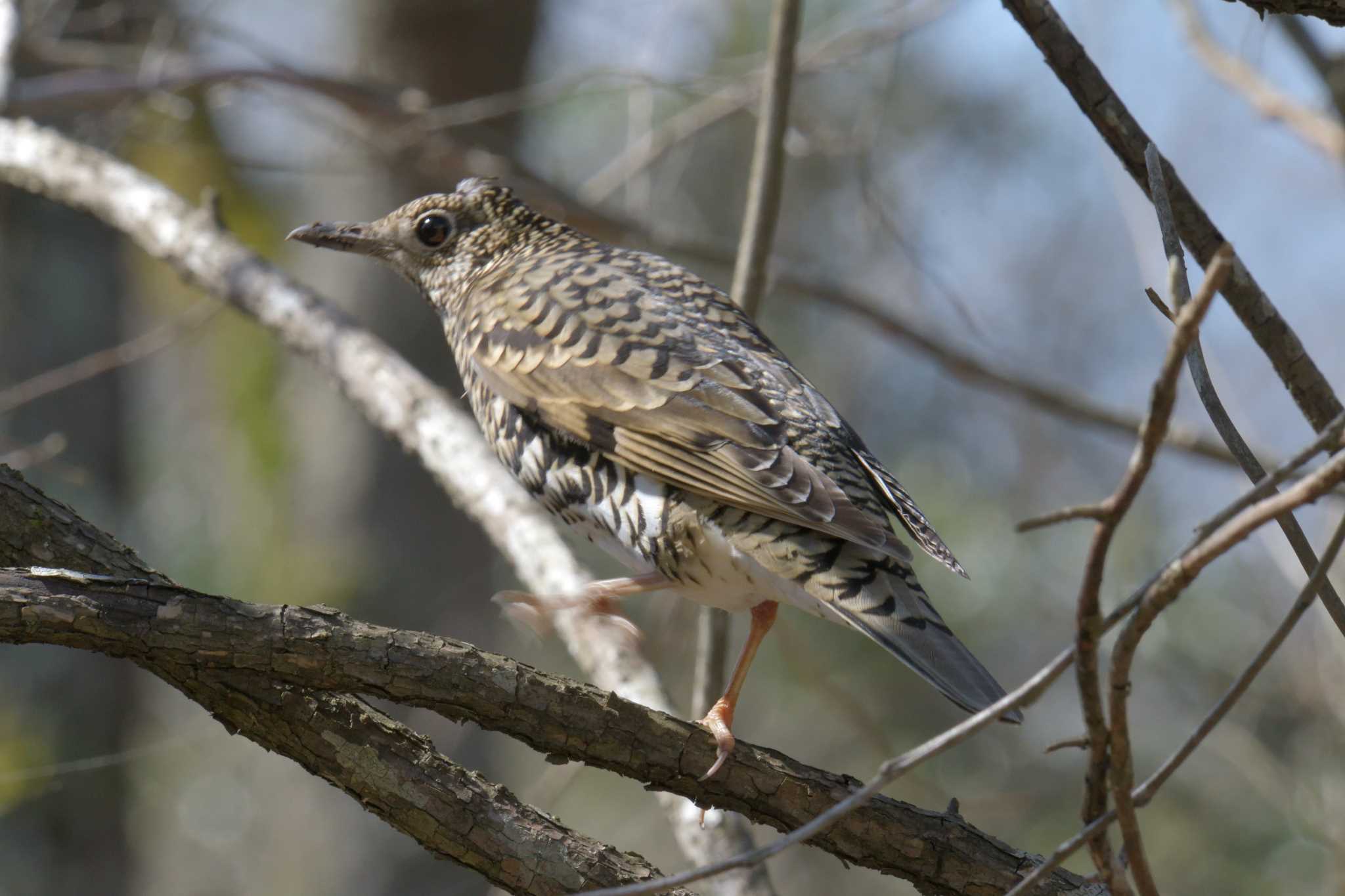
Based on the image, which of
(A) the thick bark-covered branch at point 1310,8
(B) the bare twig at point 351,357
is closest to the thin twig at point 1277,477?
(A) the thick bark-covered branch at point 1310,8

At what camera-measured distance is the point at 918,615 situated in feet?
8.42

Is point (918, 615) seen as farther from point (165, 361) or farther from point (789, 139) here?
point (165, 361)

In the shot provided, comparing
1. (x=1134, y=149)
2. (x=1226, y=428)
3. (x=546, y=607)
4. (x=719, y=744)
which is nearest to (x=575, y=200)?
(x=546, y=607)

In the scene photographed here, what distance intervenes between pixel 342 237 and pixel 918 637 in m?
2.61

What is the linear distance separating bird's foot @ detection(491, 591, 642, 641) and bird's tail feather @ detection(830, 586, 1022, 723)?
935 mm

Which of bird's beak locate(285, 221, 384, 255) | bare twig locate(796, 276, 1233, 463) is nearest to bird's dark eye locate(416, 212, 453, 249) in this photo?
bird's beak locate(285, 221, 384, 255)

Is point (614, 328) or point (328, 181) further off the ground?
point (328, 181)

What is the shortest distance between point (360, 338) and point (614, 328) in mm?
1381

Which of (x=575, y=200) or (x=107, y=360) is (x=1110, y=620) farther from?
(x=107, y=360)

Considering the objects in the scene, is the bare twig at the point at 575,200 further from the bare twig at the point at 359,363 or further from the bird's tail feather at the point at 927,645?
the bird's tail feather at the point at 927,645

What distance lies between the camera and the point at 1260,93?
4.56 m

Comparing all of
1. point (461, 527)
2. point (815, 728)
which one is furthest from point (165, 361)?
point (815, 728)

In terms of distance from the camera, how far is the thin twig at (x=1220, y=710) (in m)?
1.61

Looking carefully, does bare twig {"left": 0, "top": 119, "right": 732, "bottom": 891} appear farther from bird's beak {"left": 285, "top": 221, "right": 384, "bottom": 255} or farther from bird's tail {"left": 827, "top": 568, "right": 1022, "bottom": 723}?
bird's tail {"left": 827, "top": 568, "right": 1022, "bottom": 723}
